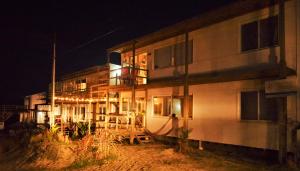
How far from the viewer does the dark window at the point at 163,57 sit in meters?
18.3

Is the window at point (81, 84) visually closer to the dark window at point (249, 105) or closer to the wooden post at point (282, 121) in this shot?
the dark window at point (249, 105)

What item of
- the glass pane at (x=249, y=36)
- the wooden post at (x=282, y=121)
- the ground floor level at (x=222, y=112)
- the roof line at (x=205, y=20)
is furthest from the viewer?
the glass pane at (x=249, y=36)

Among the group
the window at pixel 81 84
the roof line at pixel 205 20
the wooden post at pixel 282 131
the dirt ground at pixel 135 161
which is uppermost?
the roof line at pixel 205 20

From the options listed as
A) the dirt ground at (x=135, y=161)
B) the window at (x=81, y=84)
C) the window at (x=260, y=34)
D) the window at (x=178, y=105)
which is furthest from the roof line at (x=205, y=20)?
the window at (x=81, y=84)

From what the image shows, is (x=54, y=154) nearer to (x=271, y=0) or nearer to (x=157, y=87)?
(x=157, y=87)

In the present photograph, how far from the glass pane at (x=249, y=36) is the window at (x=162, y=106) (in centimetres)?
585

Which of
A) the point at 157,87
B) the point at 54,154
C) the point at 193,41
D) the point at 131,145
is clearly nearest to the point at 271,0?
the point at 193,41

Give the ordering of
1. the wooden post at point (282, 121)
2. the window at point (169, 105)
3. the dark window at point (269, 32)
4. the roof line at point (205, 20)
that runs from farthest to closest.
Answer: the window at point (169, 105) → the roof line at point (205, 20) → the dark window at point (269, 32) → the wooden post at point (282, 121)

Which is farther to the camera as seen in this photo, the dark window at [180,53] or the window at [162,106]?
the window at [162,106]

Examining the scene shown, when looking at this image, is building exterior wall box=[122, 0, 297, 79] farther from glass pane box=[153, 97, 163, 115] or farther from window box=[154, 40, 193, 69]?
glass pane box=[153, 97, 163, 115]

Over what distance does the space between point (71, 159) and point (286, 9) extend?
10.9 meters

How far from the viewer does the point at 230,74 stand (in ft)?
44.9

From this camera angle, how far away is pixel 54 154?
44.4 feet

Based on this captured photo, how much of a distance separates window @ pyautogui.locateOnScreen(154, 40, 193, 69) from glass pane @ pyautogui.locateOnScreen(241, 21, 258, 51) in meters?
3.51
